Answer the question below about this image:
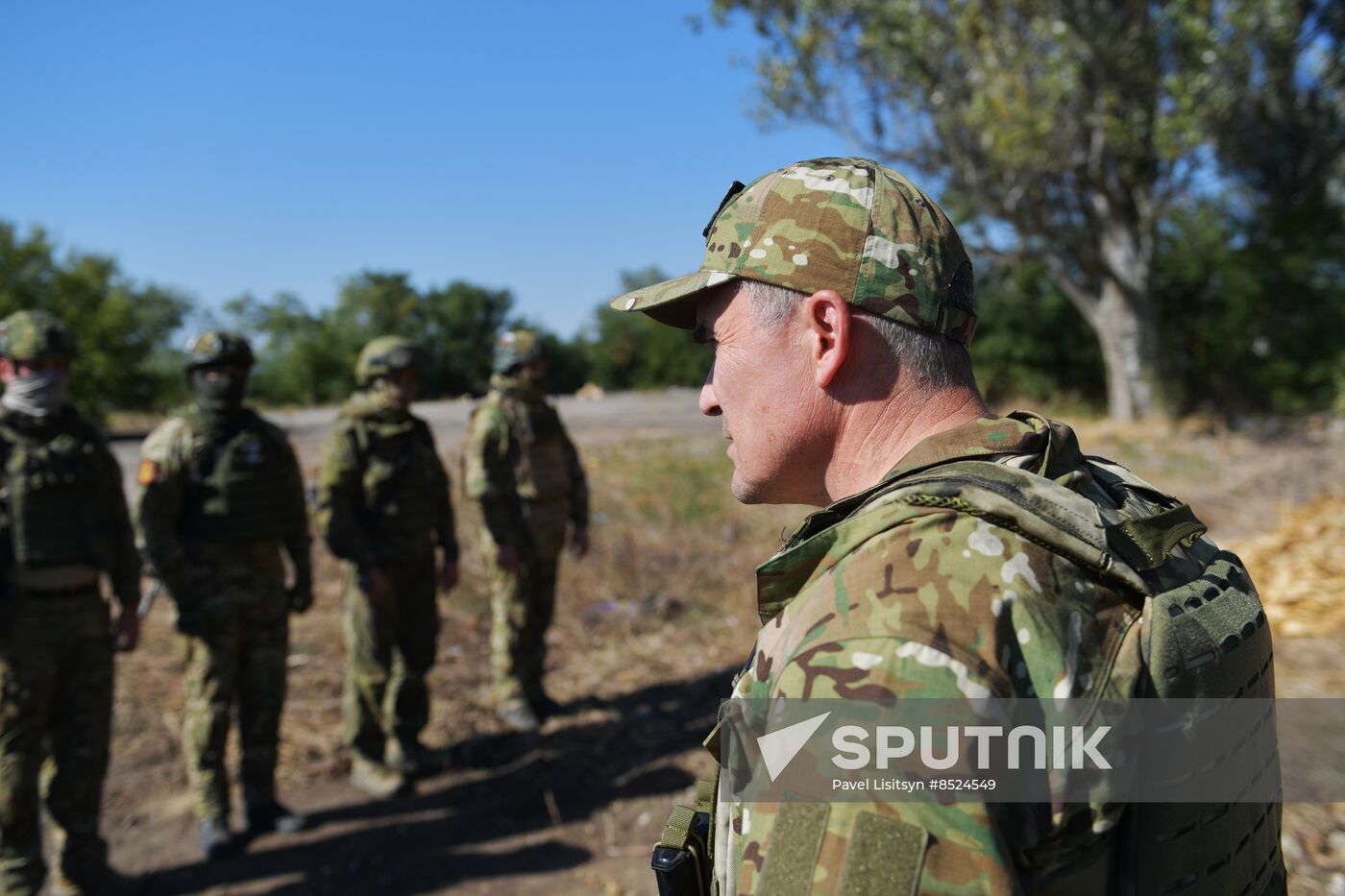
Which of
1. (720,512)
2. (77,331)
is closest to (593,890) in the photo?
(720,512)

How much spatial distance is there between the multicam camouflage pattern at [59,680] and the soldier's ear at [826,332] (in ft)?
11.5

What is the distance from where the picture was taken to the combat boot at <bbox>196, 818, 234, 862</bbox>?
3922 millimetres

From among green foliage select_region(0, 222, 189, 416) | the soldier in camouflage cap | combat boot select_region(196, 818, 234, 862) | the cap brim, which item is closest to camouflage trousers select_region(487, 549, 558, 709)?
combat boot select_region(196, 818, 234, 862)

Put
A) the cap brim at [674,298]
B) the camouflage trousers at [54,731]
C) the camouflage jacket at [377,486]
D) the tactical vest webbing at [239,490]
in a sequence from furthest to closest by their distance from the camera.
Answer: the camouflage jacket at [377,486], the tactical vest webbing at [239,490], the camouflage trousers at [54,731], the cap brim at [674,298]

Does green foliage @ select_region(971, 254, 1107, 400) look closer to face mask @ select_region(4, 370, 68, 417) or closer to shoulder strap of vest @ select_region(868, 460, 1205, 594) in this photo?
face mask @ select_region(4, 370, 68, 417)

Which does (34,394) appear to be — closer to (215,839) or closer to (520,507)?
(215,839)

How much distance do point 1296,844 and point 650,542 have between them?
19.0 ft

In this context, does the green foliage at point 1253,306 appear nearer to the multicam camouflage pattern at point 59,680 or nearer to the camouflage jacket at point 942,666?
the multicam camouflage pattern at point 59,680

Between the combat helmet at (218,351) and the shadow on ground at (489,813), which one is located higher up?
the combat helmet at (218,351)

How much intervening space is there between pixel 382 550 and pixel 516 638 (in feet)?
3.44

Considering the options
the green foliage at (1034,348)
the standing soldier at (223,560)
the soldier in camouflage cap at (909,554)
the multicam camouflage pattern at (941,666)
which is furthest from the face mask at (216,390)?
the green foliage at (1034,348)

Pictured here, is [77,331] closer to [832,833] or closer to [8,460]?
[8,460]

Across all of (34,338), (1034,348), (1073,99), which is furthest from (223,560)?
(1034,348)

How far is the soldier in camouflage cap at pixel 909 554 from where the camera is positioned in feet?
3.06
